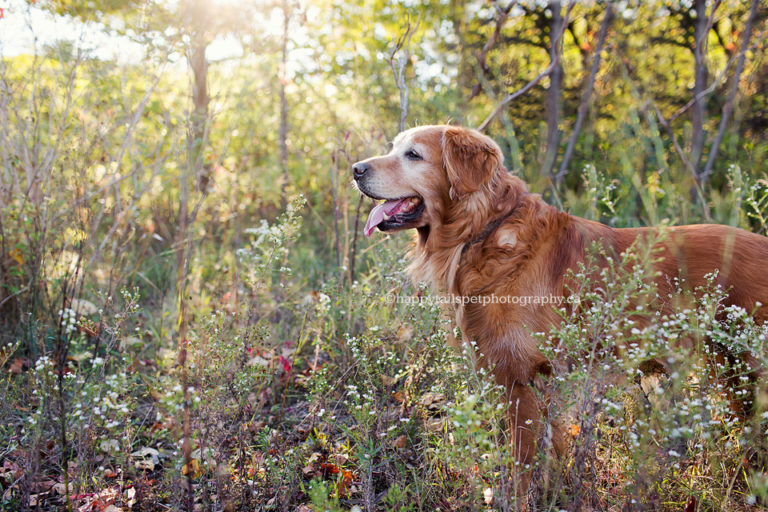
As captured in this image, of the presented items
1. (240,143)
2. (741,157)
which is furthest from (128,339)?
(741,157)

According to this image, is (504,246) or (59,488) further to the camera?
(504,246)

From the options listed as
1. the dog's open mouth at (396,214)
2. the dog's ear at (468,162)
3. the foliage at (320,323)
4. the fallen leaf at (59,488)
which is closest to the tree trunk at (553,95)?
the foliage at (320,323)

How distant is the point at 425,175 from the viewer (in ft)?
8.84

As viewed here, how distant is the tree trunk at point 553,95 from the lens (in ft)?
13.5

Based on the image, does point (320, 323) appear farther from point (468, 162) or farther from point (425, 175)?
point (468, 162)

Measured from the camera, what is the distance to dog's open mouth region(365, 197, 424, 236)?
2.70 m

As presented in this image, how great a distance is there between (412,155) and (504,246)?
Answer: 0.75 metres

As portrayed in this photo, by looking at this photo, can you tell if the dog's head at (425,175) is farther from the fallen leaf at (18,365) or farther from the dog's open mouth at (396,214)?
the fallen leaf at (18,365)

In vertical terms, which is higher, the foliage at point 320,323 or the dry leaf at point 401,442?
the foliage at point 320,323

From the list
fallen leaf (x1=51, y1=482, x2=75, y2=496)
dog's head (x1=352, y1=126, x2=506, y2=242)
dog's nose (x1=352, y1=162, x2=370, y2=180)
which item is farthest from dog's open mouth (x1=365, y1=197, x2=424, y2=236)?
fallen leaf (x1=51, y1=482, x2=75, y2=496)

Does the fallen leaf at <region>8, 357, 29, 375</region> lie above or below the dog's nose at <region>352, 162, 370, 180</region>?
below

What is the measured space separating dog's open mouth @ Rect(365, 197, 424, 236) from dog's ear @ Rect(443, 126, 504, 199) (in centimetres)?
22

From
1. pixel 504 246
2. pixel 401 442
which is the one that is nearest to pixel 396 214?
pixel 504 246

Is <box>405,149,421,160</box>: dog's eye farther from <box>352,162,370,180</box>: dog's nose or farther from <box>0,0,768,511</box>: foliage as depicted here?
<box>0,0,768,511</box>: foliage
